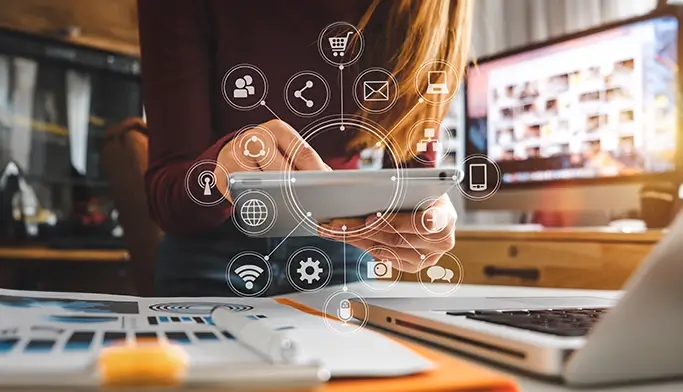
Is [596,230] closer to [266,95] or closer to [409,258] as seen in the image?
[409,258]

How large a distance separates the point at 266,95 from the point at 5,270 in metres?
0.27

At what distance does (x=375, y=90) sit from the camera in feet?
1.65

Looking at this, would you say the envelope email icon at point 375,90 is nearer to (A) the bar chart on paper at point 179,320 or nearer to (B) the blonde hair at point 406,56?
(B) the blonde hair at point 406,56

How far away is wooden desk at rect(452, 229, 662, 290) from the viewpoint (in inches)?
21.6

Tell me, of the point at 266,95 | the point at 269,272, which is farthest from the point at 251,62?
the point at 269,272

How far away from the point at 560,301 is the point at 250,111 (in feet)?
0.90

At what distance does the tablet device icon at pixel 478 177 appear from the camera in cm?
51

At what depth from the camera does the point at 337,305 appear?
452 millimetres
